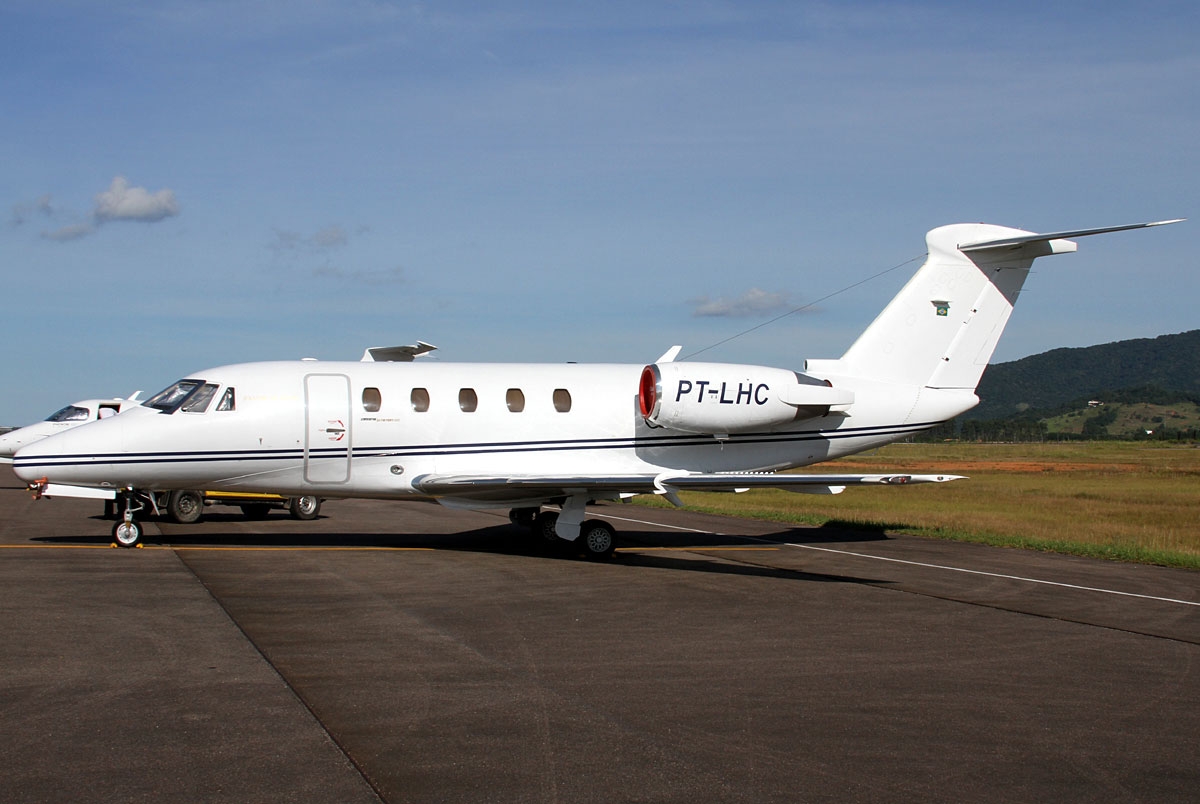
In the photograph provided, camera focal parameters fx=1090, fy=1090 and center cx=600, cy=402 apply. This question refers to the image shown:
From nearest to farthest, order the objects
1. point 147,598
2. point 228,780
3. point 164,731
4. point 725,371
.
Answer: point 228,780, point 164,731, point 147,598, point 725,371

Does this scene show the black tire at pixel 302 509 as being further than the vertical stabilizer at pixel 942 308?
Yes

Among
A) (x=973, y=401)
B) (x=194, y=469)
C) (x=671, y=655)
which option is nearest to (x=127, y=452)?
(x=194, y=469)

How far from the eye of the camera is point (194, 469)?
16.8 metres

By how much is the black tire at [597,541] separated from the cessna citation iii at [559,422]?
2 centimetres

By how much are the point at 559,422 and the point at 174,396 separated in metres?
6.11

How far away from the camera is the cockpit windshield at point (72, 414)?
3108 cm

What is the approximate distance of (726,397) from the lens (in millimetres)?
18203

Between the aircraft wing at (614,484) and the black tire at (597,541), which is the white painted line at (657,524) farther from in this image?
the aircraft wing at (614,484)

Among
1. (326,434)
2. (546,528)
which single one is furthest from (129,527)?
(546,528)

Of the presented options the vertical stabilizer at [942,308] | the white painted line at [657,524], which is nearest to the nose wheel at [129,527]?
the white painted line at [657,524]

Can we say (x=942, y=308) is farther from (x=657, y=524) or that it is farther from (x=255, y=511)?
(x=255, y=511)

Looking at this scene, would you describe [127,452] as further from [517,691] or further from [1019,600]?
[1019,600]

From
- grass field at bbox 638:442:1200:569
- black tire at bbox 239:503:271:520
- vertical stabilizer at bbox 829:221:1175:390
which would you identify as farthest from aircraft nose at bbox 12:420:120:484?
grass field at bbox 638:442:1200:569

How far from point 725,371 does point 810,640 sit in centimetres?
834
